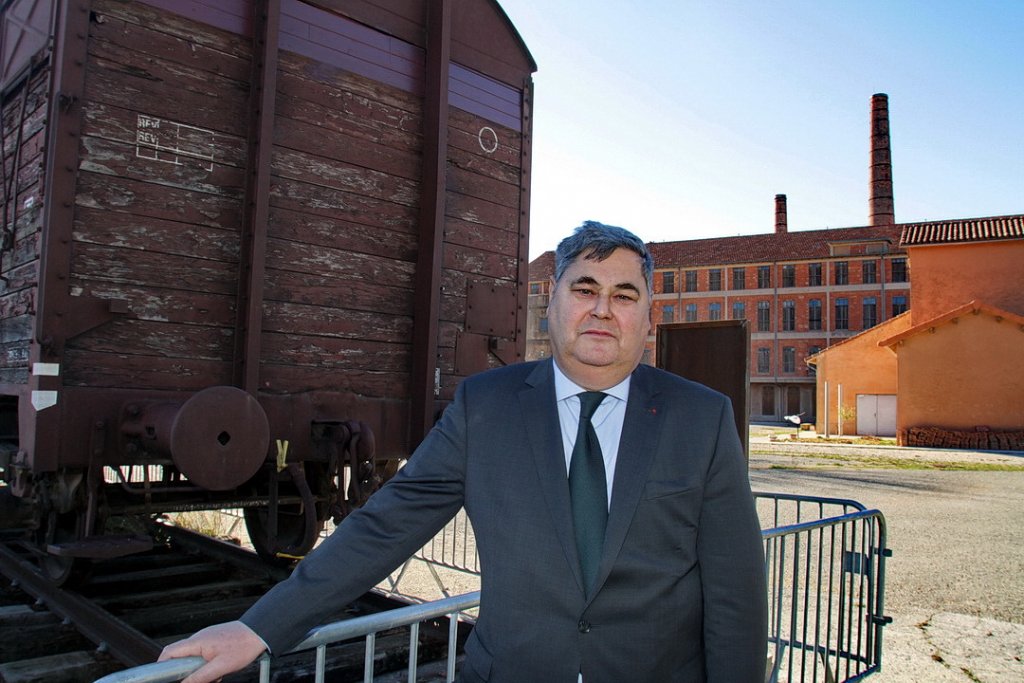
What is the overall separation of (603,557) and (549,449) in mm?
253

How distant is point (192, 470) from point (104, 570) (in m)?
2.74

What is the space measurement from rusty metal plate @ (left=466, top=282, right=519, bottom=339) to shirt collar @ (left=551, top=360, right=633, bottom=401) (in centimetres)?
334

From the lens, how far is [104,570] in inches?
217

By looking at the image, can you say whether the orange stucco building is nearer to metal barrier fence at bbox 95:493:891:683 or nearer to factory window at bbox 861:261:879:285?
factory window at bbox 861:261:879:285

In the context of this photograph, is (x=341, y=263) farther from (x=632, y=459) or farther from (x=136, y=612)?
(x=632, y=459)

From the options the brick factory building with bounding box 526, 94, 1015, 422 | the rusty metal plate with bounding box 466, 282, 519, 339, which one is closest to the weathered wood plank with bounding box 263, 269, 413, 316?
the rusty metal plate with bounding box 466, 282, 519, 339

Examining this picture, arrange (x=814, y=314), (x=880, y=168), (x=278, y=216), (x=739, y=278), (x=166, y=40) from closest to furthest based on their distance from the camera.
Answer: (x=166, y=40), (x=278, y=216), (x=880, y=168), (x=814, y=314), (x=739, y=278)

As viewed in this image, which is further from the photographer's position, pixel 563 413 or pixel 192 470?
pixel 192 470

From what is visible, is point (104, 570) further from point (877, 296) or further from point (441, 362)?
point (877, 296)

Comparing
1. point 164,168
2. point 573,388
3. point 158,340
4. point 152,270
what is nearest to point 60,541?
point 158,340

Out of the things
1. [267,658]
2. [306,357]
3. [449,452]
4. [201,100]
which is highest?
[201,100]

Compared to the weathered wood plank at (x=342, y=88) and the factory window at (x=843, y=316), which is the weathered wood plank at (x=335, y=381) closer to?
the weathered wood plank at (x=342, y=88)

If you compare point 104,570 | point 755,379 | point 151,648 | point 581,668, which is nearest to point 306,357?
point 151,648

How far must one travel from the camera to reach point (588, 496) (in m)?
1.63
